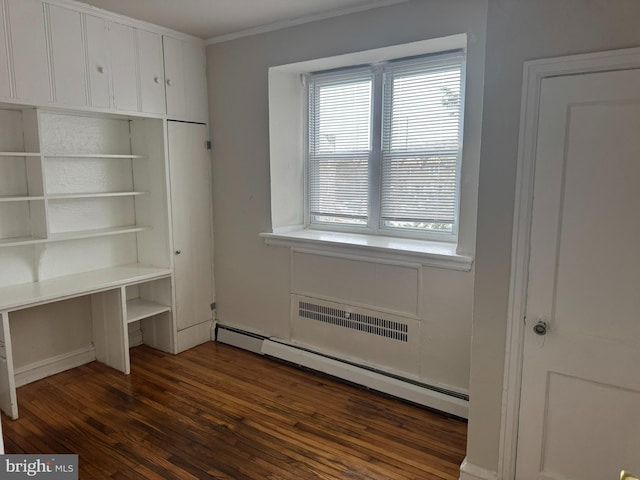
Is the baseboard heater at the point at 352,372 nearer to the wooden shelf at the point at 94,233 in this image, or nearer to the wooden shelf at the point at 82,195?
the wooden shelf at the point at 94,233

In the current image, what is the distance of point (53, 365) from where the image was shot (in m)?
3.57

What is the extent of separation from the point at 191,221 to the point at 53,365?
1.57 metres

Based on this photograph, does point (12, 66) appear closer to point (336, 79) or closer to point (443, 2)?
point (336, 79)

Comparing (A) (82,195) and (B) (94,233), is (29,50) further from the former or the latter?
(B) (94,233)

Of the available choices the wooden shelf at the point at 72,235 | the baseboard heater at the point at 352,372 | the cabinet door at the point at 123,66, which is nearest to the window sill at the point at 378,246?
the baseboard heater at the point at 352,372

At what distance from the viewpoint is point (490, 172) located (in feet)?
6.82

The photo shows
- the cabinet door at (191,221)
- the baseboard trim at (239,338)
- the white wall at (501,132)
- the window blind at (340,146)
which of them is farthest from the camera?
the baseboard trim at (239,338)

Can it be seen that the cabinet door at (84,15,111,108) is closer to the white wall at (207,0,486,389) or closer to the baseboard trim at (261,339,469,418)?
the white wall at (207,0,486,389)

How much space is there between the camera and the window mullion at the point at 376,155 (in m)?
3.49

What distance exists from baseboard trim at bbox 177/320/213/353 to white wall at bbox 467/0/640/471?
2647 millimetres

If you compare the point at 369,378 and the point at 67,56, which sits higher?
the point at 67,56

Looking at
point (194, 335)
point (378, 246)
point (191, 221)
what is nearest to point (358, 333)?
point (378, 246)

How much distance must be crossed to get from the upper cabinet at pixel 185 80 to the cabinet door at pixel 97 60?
1.67 ft

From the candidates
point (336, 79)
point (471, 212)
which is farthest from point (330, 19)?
point (471, 212)
